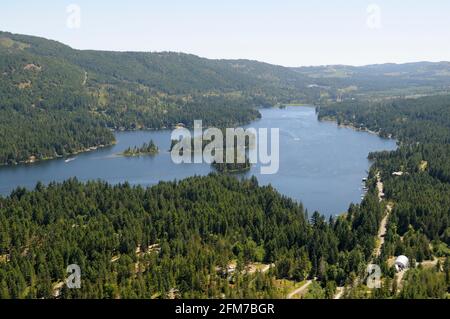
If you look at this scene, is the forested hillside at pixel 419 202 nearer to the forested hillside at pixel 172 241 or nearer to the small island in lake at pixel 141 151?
the forested hillside at pixel 172 241

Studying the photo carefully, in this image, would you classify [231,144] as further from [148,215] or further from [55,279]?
[55,279]

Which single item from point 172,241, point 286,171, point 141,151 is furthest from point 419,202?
point 141,151

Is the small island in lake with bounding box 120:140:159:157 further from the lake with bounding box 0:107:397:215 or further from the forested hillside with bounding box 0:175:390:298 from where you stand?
the forested hillside with bounding box 0:175:390:298
